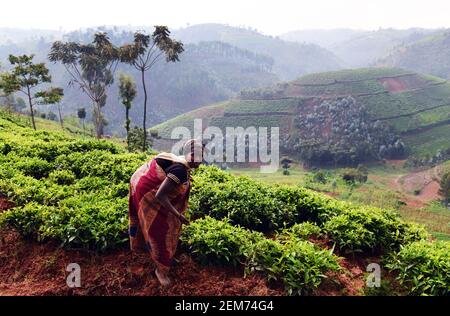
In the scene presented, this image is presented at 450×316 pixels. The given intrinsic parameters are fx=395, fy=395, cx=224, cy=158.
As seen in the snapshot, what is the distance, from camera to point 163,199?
4.33 metres

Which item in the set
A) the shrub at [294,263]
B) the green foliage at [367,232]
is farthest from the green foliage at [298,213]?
the shrub at [294,263]

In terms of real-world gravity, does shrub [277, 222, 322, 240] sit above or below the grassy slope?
above

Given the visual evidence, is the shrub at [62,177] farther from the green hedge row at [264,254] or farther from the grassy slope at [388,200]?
the grassy slope at [388,200]

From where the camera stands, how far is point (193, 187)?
7016mm

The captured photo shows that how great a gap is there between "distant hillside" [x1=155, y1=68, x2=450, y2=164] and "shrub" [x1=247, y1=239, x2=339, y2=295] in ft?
255

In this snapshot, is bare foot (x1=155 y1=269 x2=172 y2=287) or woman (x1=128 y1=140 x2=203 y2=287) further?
bare foot (x1=155 y1=269 x2=172 y2=287)

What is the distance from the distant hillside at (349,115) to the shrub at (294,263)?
7772 cm

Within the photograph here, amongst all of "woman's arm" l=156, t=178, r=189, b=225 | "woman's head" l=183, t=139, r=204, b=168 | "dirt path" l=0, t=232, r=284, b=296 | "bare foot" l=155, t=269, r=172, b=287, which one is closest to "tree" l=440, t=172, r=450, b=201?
"dirt path" l=0, t=232, r=284, b=296

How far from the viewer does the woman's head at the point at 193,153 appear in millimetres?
4414

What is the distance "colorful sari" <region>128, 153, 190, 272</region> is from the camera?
4520 millimetres

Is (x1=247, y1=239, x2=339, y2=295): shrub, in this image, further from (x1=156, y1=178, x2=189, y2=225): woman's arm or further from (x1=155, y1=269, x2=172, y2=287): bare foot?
(x1=156, y1=178, x2=189, y2=225): woman's arm

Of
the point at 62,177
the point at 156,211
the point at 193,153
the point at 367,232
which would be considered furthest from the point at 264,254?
the point at 62,177
